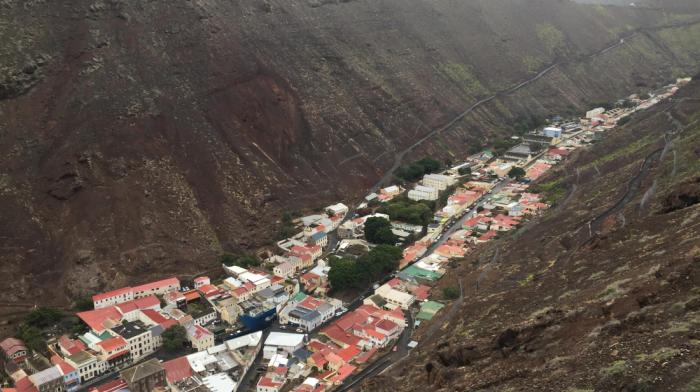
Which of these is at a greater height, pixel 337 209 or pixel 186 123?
pixel 186 123

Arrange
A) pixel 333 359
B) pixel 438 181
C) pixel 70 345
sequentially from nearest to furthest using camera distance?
1. pixel 333 359
2. pixel 70 345
3. pixel 438 181

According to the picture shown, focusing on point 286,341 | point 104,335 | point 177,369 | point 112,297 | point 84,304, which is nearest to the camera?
point 177,369

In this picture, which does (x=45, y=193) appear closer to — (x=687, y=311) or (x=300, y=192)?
(x=300, y=192)

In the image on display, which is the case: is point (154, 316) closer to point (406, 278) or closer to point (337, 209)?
point (406, 278)

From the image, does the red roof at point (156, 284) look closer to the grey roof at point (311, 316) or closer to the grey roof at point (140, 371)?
the grey roof at point (140, 371)

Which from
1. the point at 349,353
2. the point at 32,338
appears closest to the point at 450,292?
the point at 349,353

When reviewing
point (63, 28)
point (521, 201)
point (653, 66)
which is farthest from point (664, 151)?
point (653, 66)

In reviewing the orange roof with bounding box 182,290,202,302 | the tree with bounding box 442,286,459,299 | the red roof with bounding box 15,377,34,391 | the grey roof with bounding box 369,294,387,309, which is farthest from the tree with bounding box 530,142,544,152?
the red roof with bounding box 15,377,34,391
